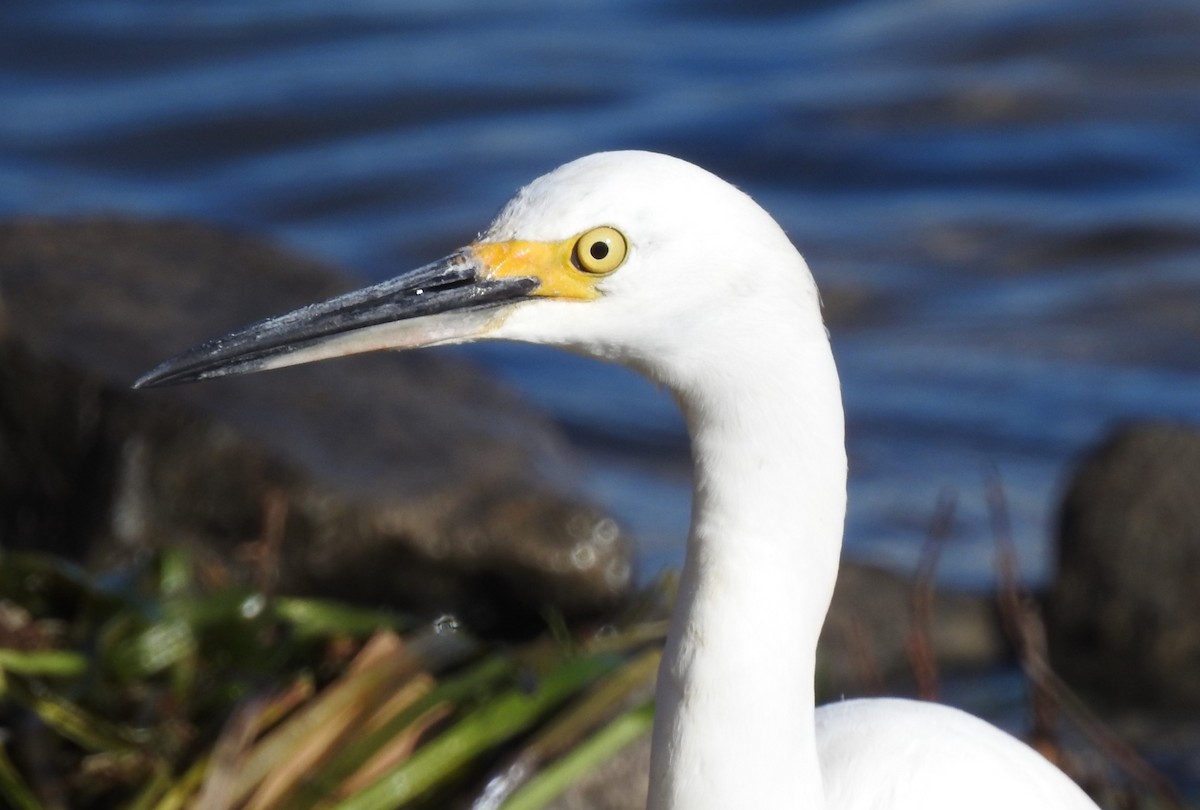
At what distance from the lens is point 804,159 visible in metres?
10.4

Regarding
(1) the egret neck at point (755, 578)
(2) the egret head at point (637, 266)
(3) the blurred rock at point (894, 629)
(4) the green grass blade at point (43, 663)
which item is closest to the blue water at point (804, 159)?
(3) the blurred rock at point (894, 629)

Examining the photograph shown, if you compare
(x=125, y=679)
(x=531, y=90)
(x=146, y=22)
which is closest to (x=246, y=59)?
(x=146, y=22)

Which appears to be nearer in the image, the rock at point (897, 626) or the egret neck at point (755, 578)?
the egret neck at point (755, 578)

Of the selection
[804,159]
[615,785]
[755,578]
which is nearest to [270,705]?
[615,785]

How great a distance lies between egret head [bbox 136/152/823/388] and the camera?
7.59 feet

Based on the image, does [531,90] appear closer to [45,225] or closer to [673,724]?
[45,225]

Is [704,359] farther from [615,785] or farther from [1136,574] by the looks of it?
[1136,574]

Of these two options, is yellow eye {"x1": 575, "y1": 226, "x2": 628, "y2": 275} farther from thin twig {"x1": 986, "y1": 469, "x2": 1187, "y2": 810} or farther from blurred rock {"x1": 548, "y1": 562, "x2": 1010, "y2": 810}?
blurred rock {"x1": 548, "y1": 562, "x2": 1010, "y2": 810}

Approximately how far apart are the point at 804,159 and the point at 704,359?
8293mm

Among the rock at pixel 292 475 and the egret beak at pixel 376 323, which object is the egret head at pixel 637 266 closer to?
the egret beak at pixel 376 323

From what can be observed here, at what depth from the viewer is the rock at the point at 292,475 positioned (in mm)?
5207

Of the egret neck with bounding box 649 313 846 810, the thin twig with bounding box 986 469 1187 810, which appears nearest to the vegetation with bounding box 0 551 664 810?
the thin twig with bounding box 986 469 1187 810

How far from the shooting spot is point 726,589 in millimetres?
2434

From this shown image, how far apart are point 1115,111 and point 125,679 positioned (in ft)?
28.8
